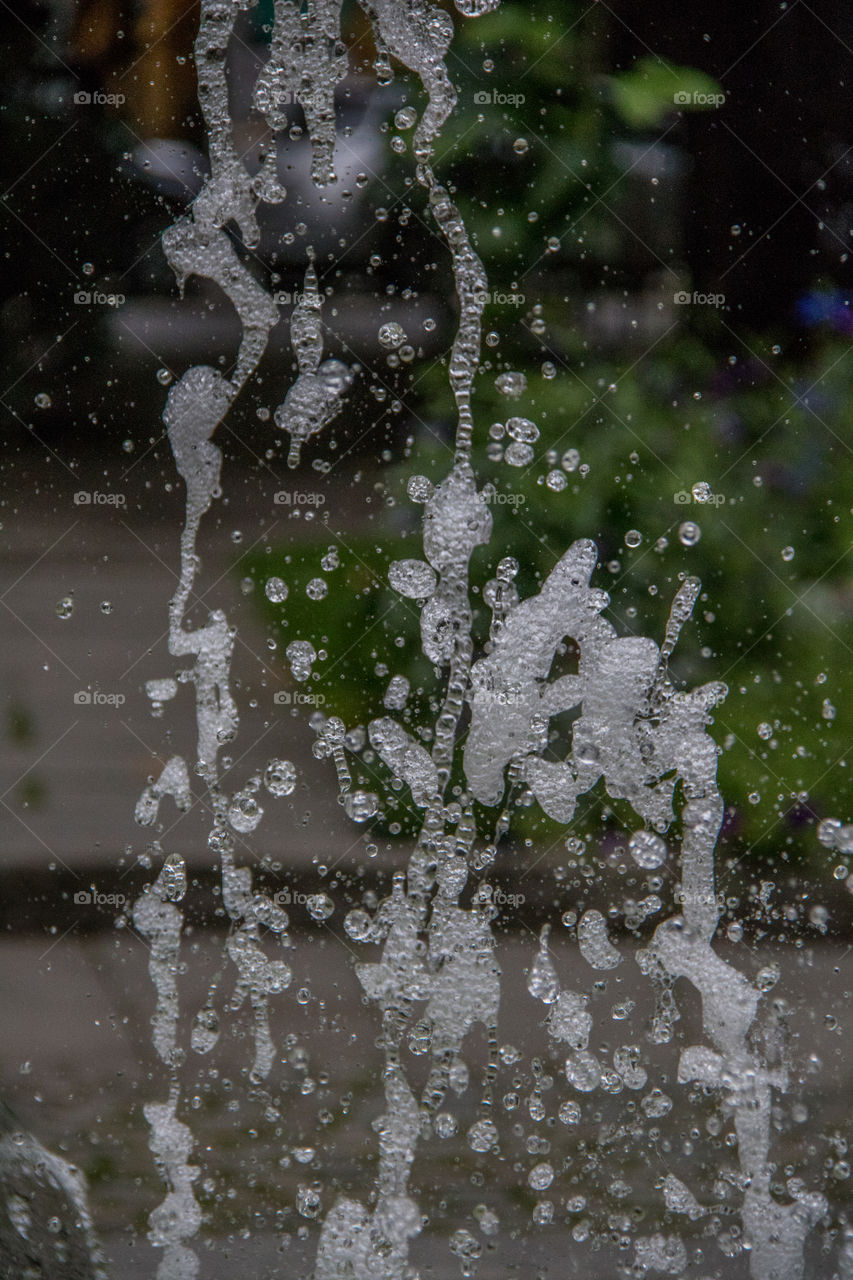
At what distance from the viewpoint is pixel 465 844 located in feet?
3.07

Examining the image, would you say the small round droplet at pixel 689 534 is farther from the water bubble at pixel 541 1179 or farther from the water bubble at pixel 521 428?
the water bubble at pixel 541 1179

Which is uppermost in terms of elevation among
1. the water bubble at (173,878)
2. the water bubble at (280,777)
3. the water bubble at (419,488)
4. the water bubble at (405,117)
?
the water bubble at (405,117)

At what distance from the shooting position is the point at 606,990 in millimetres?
936

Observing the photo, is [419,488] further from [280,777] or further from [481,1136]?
[481,1136]

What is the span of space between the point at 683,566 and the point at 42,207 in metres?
0.62

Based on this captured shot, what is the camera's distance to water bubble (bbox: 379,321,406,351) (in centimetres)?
90

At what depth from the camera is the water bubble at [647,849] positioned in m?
0.94

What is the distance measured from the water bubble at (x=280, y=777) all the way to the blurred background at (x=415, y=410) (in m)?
0.01

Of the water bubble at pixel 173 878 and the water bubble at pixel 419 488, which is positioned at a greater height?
the water bubble at pixel 419 488

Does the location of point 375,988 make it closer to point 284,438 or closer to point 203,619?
point 203,619

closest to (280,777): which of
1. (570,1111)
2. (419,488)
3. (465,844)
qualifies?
(465,844)

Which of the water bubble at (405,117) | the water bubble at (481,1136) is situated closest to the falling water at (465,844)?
the water bubble at (481,1136)

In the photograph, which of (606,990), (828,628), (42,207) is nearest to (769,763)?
(828,628)

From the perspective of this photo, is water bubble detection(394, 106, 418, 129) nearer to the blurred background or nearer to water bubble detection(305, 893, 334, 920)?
the blurred background
